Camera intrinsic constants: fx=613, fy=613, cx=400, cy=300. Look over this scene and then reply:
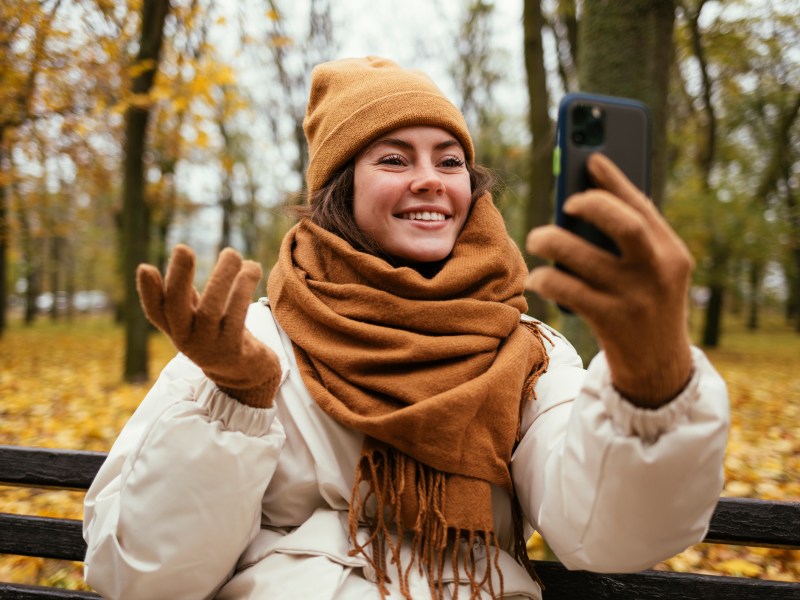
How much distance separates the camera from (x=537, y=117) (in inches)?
263

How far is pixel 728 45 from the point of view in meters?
9.30

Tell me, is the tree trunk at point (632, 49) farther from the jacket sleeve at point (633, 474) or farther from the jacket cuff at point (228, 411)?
the jacket cuff at point (228, 411)

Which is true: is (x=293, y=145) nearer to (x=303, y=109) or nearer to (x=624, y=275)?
(x=303, y=109)

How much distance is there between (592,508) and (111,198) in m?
18.3

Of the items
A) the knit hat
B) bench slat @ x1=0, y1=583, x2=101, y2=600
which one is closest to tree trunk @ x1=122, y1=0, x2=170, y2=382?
bench slat @ x1=0, y1=583, x2=101, y2=600

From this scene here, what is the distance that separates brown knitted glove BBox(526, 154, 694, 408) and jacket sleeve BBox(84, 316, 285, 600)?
748 millimetres

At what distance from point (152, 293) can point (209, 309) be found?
0.11 m

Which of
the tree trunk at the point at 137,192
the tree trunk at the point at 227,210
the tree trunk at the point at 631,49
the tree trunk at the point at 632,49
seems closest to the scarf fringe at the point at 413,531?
the tree trunk at the point at 632,49

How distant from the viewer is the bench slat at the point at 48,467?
79.1 inches

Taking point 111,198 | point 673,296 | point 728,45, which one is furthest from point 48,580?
point 111,198

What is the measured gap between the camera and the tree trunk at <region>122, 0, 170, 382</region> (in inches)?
257

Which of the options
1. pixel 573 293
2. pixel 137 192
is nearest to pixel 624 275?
pixel 573 293

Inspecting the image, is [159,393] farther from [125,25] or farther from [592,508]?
[125,25]

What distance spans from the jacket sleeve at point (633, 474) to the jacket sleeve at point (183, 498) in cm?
66
